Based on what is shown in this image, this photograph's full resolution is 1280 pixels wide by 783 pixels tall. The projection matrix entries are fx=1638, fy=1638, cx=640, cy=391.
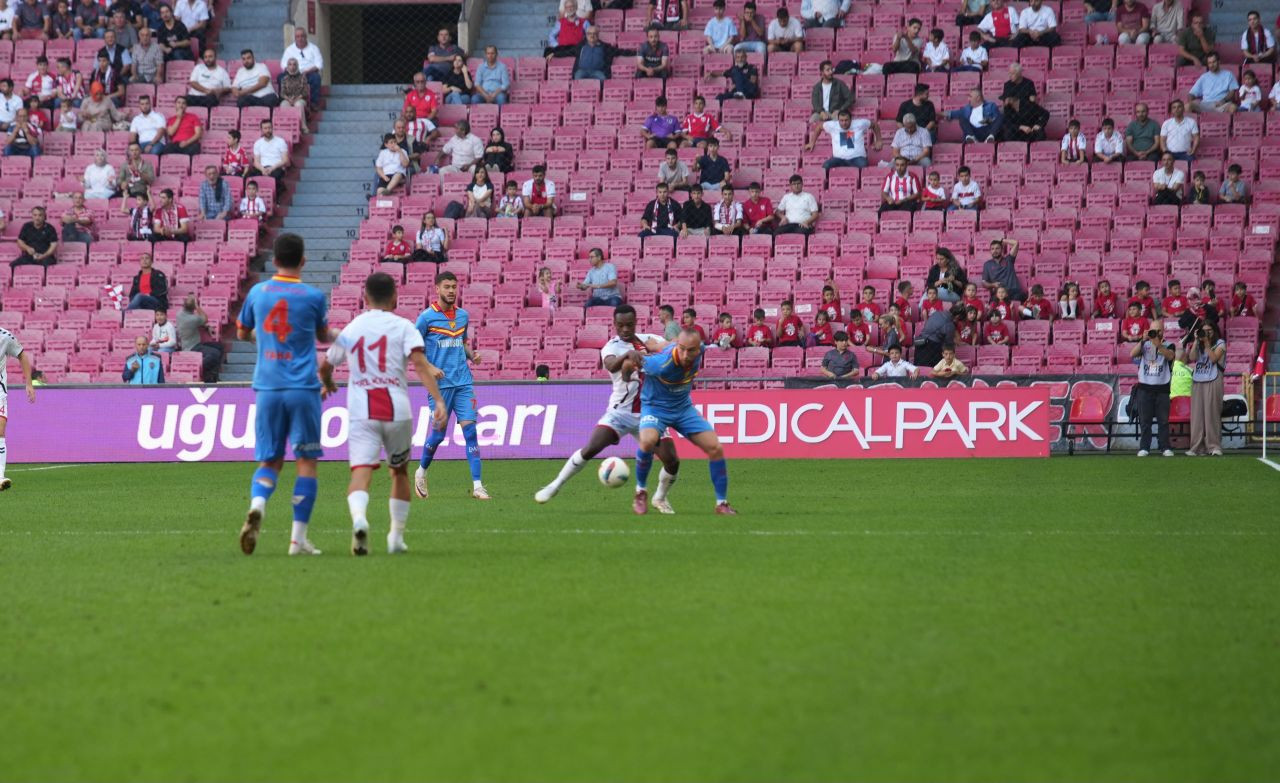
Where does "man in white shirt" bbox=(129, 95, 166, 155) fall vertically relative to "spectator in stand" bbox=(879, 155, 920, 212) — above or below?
above

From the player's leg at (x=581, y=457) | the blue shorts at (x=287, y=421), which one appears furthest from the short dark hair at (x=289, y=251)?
the player's leg at (x=581, y=457)

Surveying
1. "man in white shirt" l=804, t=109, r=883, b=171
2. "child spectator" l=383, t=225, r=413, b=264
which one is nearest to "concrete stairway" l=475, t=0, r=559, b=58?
"child spectator" l=383, t=225, r=413, b=264

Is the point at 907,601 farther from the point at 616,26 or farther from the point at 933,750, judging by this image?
the point at 616,26

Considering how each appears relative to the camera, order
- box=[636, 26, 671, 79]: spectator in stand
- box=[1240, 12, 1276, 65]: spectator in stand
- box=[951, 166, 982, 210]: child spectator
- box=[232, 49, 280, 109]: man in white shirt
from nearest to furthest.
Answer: box=[951, 166, 982, 210]: child spectator → box=[1240, 12, 1276, 65]: spectator in stand → box=[636, 26, 671, 79]: spectator in stand → box=[232, 49, 280, 109]: man in white shirt

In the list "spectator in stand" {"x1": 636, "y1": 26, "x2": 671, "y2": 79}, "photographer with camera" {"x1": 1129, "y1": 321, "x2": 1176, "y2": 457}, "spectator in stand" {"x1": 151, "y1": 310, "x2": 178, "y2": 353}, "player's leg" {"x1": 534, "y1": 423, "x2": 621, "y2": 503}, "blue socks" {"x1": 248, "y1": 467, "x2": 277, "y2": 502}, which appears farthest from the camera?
"spectator in stand" {"x1": 636, "y1": 26, "x2": 671, "y2": 79}

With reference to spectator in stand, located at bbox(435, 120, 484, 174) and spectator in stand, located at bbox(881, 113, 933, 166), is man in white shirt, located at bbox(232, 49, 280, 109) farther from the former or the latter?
spectator in stand, located at bbox(881, 113, 933, 166)

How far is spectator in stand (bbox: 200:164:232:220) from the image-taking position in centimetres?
2950

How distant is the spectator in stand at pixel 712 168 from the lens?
2883 cm

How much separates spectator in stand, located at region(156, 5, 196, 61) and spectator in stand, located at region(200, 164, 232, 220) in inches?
183

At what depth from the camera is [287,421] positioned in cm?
1039

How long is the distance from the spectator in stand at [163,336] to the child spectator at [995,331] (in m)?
13.0

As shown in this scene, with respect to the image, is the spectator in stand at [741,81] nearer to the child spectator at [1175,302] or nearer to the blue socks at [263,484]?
the child spectator at [1175,302]

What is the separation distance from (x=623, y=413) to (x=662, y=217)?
13758 millimetres

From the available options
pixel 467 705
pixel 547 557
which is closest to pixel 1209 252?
pixel 547 557
